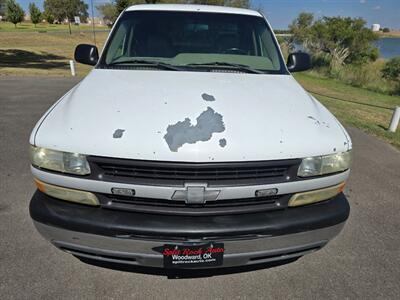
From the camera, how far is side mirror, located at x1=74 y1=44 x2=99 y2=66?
357cm

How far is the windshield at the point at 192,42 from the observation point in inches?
123

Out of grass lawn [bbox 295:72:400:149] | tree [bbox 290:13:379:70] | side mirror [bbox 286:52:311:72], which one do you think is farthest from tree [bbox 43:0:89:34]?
side mirror [bbox 286:52:311:72]

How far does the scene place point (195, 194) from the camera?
1.93 meters

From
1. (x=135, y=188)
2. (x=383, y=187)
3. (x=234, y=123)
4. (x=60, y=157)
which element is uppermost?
(x=234, y=123)

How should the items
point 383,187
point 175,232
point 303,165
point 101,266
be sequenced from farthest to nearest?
point 383,187
point 101,266
point 303,165
point 175,232

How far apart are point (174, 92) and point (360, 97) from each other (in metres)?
11.0

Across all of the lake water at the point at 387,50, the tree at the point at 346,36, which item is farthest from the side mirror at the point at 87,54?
the lake water at the point at 387,50

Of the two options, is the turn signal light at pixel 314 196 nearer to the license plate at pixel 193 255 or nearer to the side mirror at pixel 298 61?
the license plate at pixel 193 255

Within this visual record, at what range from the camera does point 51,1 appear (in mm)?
75250

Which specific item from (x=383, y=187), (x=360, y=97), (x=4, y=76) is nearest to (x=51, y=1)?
(x=4, y=76)

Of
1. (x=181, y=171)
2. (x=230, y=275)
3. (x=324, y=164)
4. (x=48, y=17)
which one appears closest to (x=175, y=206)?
(x=181, y=171)

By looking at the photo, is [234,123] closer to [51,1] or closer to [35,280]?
[35,280]

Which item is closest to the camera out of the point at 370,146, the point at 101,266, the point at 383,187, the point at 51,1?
the point at 101,266

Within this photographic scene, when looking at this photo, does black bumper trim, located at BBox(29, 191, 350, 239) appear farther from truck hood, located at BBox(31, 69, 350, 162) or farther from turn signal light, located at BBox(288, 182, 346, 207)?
truck hood, located at BBox(31, 69, 350, 162)
